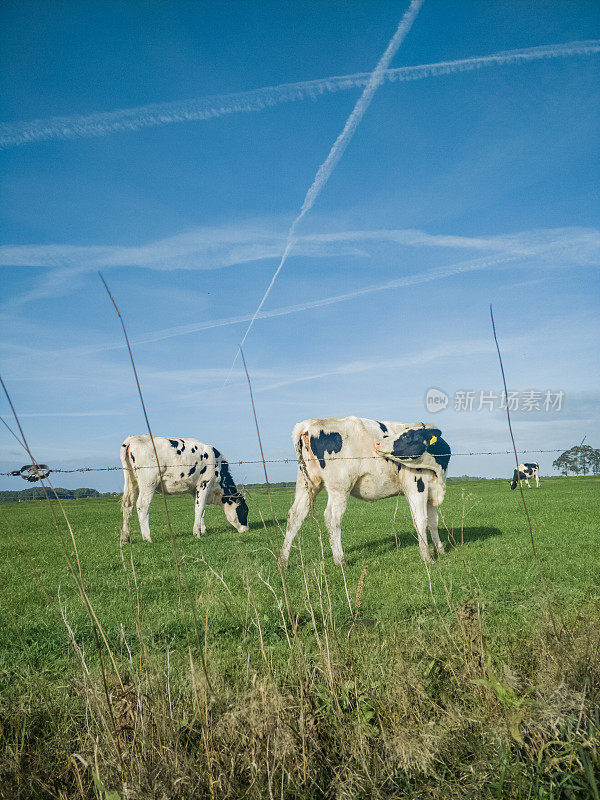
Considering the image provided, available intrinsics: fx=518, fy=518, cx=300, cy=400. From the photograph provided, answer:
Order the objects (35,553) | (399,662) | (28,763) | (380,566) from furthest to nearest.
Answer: (35,553) < (380,566) < (399,662) < (28,763)

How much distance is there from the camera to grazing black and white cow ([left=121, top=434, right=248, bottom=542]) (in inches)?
583

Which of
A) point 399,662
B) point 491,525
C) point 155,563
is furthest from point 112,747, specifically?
point 491,525

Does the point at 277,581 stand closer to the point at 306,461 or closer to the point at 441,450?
the point at 306,461

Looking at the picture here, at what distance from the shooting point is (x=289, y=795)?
2.76 metres

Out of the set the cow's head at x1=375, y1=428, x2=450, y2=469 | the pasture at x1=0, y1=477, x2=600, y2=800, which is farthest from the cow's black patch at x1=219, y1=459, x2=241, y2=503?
the pasture at x1=0, y1=477, x2=600, y2=800

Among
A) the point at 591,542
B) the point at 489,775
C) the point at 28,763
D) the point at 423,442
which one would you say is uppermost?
the point at 423,442

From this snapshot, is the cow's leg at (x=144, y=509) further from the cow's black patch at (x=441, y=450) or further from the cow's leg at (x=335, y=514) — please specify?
the cow's black patch at (x=441, y=450)

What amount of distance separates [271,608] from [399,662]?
9.07 ft

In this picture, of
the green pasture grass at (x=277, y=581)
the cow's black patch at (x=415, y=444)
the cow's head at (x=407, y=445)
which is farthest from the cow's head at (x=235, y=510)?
the cow's black patch at (x=415, y=444)

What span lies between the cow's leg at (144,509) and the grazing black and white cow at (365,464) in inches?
219

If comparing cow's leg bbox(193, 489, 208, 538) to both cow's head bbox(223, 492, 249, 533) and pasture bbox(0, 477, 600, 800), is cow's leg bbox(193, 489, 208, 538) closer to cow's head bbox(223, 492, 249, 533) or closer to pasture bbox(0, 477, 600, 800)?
cow's head bbox(223, 492, 249, 533)

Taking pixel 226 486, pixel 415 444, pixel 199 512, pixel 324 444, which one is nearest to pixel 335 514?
pixel 324 444

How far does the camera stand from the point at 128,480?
14.9 m

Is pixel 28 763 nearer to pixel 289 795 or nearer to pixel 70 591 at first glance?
pixel 289 795
